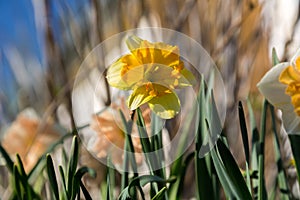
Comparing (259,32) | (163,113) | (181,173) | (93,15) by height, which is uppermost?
(93,15)

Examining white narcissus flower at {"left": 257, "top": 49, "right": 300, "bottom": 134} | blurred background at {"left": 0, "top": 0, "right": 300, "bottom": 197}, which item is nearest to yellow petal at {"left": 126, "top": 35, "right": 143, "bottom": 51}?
white narcissus flower at {"left": 257, "top": 49, "right": 300, "bottom": 134}

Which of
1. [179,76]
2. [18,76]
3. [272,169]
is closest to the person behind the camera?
[179,76]

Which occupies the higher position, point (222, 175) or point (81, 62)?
point (81, 62)

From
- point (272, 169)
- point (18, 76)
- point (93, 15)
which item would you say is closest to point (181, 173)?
point (272, 169)

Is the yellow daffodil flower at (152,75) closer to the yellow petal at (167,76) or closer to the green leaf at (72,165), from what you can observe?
the yellow petal at (167,76)

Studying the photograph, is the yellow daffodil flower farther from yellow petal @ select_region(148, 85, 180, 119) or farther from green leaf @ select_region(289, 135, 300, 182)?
green leaf @ select_region(289, 135, 300, 182)

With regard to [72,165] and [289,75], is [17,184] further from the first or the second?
[289,75]

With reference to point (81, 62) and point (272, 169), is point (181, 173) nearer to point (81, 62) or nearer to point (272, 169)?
point (272, 169)
